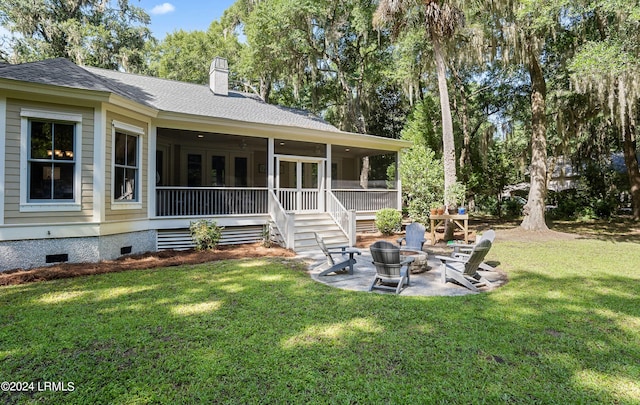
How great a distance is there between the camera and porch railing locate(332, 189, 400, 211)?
12203mm

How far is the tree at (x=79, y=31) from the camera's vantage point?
20.5m

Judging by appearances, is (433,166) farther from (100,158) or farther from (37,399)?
(37,399)

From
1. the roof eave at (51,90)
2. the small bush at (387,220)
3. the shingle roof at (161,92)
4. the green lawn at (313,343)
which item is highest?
the shingle roof at (161,92)

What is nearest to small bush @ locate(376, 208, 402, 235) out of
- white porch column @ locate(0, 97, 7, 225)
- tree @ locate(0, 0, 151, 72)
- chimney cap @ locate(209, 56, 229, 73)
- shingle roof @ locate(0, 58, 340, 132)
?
shingle roof @ locate(0, 58, 340, 132)

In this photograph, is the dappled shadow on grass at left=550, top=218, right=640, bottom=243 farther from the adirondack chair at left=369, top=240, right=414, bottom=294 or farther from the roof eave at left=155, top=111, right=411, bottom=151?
the adirondack chair at left=369, top=240, right=414, bottom=294

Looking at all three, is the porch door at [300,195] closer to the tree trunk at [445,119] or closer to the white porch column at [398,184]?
the white porch column at [398,184]

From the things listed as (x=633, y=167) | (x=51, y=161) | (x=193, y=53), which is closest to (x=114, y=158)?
(x=51, y=161)

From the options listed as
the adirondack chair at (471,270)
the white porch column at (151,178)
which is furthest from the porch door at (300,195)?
the adirondack chair at (471,270)

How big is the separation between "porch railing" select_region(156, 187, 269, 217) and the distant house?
30 mm

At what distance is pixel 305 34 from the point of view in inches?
669

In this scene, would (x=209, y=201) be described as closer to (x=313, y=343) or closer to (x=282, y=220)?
(x=282, y=220)

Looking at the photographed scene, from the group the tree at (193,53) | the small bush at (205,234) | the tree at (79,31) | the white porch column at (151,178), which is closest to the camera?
the white porch column at (151,178)

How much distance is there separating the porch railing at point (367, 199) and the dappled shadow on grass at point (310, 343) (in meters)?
6.87

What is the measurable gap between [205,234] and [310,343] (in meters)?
6.17
